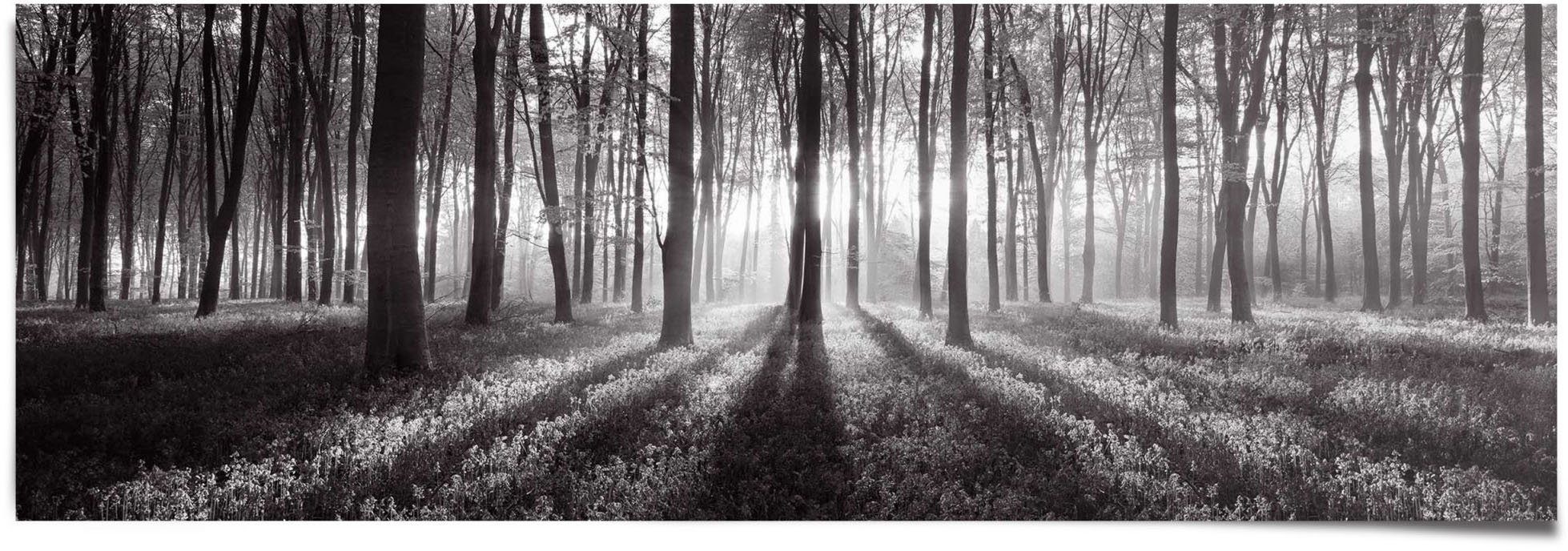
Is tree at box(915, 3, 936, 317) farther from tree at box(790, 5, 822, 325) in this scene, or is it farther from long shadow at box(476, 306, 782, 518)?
long shadow at box(476, 306, 782, 518)

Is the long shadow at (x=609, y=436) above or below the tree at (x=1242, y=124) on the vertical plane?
below

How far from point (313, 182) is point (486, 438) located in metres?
29.8

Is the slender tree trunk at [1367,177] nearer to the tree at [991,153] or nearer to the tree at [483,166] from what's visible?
the tree at [991,153]

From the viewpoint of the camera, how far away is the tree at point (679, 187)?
32.7ft

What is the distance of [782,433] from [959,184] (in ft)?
23.2

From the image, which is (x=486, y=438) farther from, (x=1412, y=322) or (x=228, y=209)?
(x=1412, y=322)

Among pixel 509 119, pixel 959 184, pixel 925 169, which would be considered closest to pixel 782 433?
pixel 959 184

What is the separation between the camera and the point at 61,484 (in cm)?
381

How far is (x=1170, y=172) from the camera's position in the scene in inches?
513

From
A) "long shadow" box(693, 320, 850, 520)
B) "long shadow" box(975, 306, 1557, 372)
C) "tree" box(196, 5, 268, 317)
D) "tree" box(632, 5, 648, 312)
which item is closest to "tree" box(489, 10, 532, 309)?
"tree" box(632, 5, 648, 312)

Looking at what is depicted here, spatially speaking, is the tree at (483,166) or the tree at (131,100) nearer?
the tree at (483,166)

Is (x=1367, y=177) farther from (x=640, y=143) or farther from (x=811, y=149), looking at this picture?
(x=640, y=143)

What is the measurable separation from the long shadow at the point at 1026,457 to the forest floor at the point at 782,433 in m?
0.02

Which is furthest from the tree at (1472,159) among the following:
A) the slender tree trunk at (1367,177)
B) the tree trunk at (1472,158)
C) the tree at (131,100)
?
the tree at (131,100)
